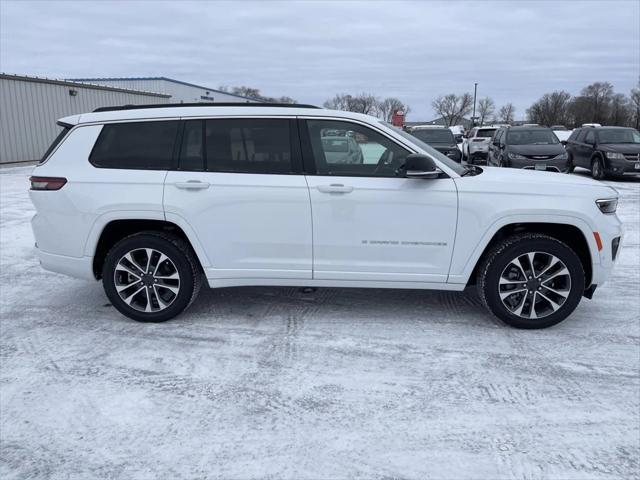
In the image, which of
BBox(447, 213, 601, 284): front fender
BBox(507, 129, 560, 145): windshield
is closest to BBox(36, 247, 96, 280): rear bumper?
BBox(447, 213, 601, 284): front fender

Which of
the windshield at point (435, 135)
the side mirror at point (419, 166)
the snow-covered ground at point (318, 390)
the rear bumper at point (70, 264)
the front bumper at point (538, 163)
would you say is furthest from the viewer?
the windshield at point (435, 135)

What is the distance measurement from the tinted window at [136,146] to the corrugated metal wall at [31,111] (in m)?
18.3

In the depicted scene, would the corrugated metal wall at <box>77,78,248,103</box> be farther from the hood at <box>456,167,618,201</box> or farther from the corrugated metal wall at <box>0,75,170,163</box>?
the hood at <box>456,167,618,201</box>

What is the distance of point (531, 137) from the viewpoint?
627 inches

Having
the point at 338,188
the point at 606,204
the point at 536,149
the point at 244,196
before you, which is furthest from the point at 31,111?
the point at 606,204

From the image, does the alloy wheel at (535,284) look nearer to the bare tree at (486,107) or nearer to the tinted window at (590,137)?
the tinted window at (590,137)

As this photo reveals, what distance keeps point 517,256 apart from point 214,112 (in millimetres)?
2805

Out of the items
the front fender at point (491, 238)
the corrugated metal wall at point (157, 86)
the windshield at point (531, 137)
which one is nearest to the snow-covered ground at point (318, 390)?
the front fender at point (491, 238)

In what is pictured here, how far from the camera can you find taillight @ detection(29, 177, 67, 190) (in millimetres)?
4512

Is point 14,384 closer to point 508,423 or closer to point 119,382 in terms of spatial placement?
point 119,382

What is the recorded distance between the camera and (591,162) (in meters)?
16.3

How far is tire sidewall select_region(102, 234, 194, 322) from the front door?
3.65 feet

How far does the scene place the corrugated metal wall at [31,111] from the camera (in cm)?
1986

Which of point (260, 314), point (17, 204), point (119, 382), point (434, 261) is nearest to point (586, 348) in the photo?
point (434, 261)
